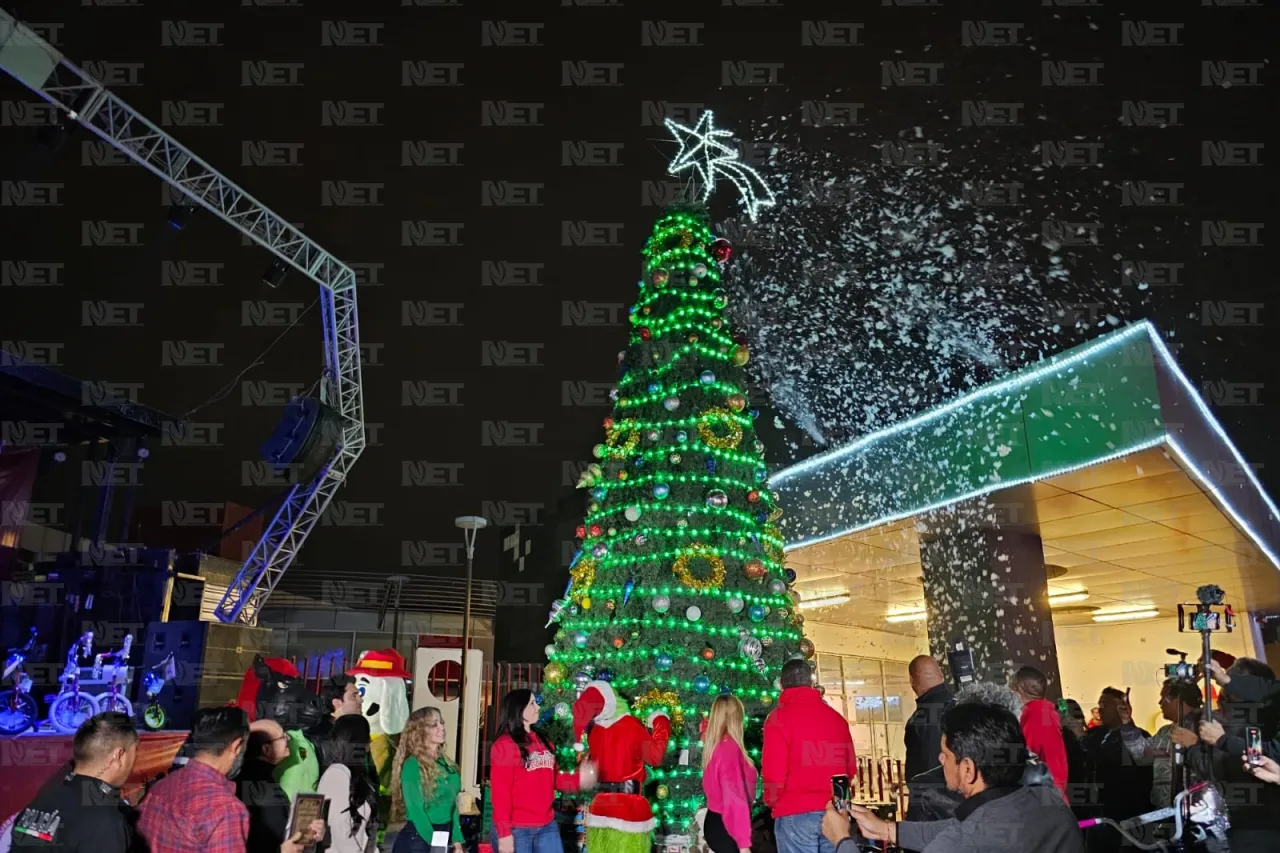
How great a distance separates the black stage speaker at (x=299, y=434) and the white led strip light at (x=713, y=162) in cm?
1067

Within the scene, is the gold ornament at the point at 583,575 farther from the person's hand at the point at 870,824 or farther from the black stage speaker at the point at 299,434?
the black stage speaker at the point at 299,434

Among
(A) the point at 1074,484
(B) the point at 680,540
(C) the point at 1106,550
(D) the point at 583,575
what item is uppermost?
(A) the point at 1074,484

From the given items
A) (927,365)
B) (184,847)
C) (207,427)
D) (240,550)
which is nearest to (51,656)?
(207,427)

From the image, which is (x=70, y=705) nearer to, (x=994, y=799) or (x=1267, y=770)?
(x=994, y=799)

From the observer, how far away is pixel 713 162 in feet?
31.8

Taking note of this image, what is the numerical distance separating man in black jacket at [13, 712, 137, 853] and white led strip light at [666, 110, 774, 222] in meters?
8.43

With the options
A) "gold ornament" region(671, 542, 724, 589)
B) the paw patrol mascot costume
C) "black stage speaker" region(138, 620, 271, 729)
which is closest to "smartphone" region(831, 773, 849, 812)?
"gold ornament" region(671, 542, 724, 589)

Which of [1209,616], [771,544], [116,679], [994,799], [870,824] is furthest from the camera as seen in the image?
[116,679]

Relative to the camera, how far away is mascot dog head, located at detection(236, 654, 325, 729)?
195 inches

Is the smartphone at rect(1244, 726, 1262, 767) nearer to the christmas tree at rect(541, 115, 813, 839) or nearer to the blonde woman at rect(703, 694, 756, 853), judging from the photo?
the blonde woman at rect(703, 694, 756, 853)

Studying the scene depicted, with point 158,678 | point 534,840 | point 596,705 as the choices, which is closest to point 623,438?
point 596,705

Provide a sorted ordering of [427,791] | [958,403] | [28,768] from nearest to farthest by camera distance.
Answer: [427,791] → [28,768] → [958,403]

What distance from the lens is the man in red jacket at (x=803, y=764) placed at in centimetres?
488

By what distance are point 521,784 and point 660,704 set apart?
8.62 feet
